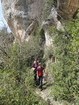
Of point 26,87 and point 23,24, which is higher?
point 26,87

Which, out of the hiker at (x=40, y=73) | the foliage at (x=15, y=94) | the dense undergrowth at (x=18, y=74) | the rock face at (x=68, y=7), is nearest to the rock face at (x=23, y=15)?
the dense undergrowth at (x=18, y=74)

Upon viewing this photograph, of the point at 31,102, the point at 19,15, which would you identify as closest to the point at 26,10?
the point at 19,15

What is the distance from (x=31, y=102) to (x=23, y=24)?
41.0 feet

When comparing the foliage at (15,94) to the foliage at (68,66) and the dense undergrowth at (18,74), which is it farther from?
the foliage at (68,66)

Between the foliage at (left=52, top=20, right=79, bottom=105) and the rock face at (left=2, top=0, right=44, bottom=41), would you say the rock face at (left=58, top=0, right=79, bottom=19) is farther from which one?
the rock face at (left=2, top=0, right=44, bottom=41)

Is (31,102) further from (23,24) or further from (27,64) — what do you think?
(23,24)

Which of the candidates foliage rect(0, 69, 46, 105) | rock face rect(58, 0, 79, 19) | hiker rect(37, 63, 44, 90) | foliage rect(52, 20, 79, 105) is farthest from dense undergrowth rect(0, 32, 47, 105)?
rock face rect(58, 0, 79, 19)

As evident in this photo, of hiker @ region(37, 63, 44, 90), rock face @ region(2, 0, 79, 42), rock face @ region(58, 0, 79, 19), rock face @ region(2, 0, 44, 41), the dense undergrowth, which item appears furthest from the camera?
rock face @ region(2, 0, 44, 41)

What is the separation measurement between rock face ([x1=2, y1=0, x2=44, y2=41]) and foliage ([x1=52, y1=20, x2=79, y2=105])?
5.86m

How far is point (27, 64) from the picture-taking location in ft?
68.8

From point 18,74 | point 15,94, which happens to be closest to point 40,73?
point 18,74

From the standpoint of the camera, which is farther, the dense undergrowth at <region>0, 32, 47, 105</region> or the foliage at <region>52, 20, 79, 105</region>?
the foliage at <region>52, 20, 79, 105</region>

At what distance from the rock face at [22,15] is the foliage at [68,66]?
19.2ft

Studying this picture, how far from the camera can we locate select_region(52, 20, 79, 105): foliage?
1392 cm
